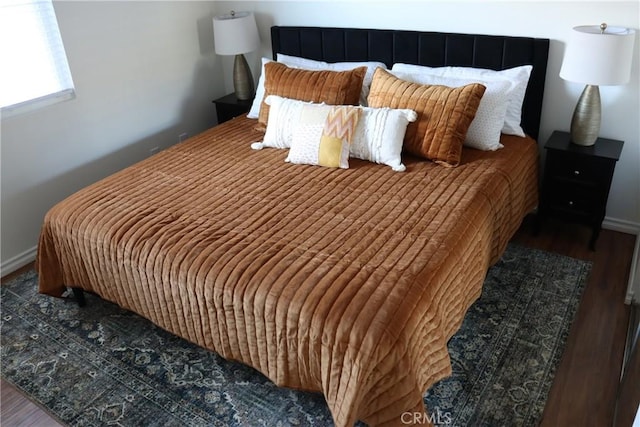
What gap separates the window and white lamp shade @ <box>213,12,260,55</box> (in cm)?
97

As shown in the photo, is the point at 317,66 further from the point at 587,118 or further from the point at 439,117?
the point at 587,118

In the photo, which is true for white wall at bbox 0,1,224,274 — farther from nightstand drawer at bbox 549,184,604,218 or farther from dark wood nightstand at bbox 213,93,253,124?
nightstand drawer at bbox 549,184,604,218

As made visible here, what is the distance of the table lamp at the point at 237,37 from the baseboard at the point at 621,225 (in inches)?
97.4

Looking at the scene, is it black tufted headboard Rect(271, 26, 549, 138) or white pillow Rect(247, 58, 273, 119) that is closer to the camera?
black tufted headboard Rect(271, 26, 549, 138)

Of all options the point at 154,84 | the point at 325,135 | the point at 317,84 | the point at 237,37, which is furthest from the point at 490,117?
the point at 154,84

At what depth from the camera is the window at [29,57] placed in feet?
8.77

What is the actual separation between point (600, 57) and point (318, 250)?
1.59m

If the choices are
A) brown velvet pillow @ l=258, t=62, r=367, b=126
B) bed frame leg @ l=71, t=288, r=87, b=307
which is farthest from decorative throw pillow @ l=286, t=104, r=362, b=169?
bed frame leg @ l=71, t=288, r=87, b=307

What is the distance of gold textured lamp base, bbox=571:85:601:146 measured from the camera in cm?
257

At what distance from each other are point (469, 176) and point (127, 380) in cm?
176

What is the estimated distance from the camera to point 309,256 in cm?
189

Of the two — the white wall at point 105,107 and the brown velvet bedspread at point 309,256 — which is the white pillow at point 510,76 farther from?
the white wall at point 105,107

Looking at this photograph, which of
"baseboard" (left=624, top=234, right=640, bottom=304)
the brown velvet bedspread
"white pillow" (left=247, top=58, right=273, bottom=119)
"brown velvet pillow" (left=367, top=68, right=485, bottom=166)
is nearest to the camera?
the brown velvet bedspread

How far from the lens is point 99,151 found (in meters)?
3.24
